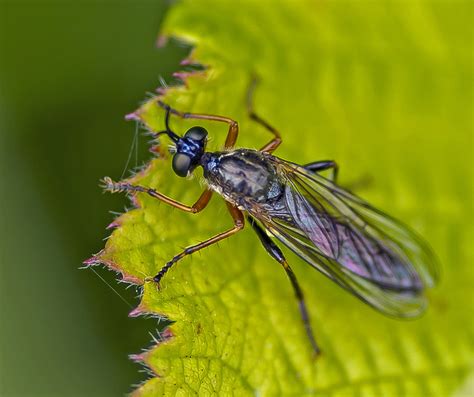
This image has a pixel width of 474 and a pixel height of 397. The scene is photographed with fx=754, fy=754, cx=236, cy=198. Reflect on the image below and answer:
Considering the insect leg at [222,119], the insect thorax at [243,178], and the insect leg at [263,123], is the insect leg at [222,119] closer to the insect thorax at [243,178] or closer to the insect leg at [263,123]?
the insect thorax at [243,178]

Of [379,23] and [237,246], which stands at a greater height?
[379,23]

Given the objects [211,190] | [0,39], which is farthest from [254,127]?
[0,39]

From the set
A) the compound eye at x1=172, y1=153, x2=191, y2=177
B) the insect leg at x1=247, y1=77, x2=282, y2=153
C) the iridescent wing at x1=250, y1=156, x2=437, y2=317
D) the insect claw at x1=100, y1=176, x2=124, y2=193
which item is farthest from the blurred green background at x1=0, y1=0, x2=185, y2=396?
the iridescent wing at x1=250, y1=156, x2=437, y2=317

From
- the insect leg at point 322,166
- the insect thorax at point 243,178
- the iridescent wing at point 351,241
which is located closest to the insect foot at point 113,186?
the insect thorax at point 243,178

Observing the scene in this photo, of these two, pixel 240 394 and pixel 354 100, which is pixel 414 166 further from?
pixel 240 394

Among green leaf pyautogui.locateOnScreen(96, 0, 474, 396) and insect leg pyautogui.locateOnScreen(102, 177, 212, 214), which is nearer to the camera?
green leaf pyautogui.locateOnScreen(96, 0, 474, 396)

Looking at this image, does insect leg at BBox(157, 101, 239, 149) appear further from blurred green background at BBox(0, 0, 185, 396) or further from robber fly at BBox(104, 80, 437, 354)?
blurred green background at BBox(0, 0, 185, 396)

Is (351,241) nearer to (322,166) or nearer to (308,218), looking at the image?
(308,218)
